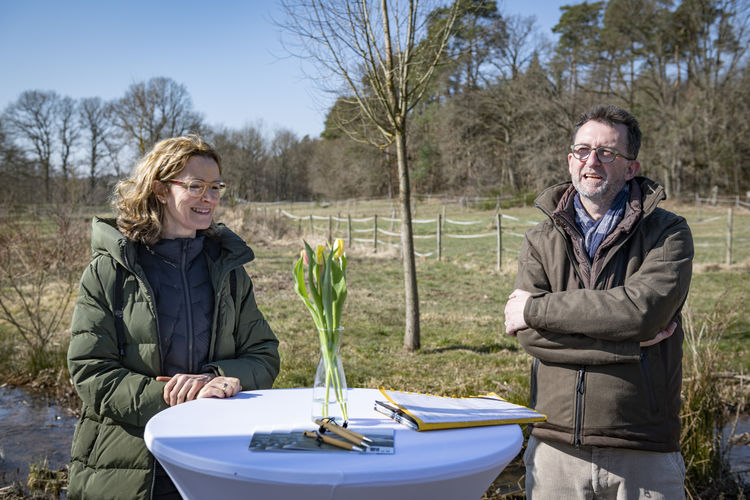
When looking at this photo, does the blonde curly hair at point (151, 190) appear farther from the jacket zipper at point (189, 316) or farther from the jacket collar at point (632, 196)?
the jacket collar at point (632, 196)

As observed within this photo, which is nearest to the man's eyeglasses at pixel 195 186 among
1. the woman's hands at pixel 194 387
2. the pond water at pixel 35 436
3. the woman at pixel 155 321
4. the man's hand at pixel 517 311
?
the woman at pixel 155 321

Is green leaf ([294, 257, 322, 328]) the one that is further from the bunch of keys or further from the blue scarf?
the blue scarf

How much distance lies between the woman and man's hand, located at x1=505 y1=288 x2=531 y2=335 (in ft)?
3.16

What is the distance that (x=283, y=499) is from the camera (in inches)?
55.2

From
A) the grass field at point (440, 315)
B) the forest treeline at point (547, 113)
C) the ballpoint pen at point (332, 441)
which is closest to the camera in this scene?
the ballpoint pen at point (332, 441)

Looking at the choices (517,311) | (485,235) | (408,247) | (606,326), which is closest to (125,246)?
(517,311)

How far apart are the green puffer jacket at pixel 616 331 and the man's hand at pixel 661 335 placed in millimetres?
30

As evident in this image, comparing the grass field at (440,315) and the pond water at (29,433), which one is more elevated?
the grass field at (440,315)

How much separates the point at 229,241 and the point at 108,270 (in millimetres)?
459

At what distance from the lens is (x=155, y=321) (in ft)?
6.74

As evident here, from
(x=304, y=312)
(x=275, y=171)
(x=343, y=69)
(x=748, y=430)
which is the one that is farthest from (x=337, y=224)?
(x=275, y=171)

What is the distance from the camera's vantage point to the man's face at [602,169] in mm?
2223

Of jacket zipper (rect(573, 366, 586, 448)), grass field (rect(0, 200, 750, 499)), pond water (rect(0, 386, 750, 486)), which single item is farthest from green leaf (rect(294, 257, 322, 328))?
pond water (rect(0, 386, 750, 486))

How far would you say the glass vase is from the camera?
1.70m
